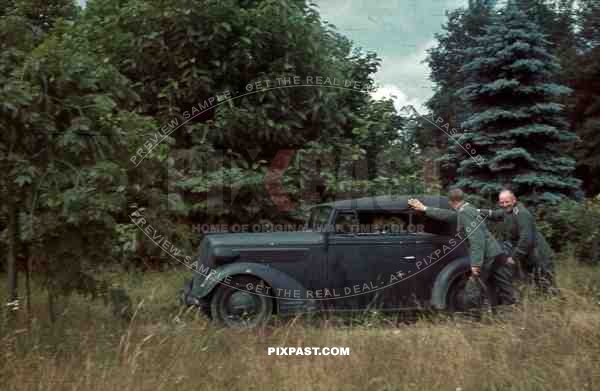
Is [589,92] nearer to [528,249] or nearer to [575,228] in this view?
[575,228]

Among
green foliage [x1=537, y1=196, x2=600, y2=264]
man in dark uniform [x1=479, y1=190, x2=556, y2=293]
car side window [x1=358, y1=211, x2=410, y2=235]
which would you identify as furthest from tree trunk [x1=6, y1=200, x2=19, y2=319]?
green foliage [x1=537, y1=196, x2=600, y2=264]

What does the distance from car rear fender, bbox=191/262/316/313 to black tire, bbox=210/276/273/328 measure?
0.07 metres

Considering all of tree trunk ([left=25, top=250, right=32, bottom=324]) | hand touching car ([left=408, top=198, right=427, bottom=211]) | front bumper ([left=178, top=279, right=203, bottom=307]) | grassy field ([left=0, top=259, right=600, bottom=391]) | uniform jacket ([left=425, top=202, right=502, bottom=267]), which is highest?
hand touching car ([left=408, top=198, right=427, bottom=211])

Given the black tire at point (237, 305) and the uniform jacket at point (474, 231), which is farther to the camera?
the black tire at point (237, 305)

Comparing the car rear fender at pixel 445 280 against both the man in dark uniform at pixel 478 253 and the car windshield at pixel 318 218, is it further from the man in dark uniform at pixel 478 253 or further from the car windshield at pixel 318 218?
the car windshield at pixel 318 218

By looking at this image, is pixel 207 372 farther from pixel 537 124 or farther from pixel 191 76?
pixel 537 124

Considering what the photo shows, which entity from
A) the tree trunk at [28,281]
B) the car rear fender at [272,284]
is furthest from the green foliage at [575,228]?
the tree trunk at [28,281]

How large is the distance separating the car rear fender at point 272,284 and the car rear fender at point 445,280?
1373 millimetres

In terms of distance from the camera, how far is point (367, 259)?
7.02 meters

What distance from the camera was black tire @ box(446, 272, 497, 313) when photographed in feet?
22.7

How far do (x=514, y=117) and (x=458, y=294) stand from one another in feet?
23.1

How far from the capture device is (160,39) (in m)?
9.80

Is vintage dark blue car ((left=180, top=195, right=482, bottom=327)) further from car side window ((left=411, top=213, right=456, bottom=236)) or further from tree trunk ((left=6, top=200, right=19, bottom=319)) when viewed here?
tree trunk ((left=6, top=200, right=19, bottom=319))

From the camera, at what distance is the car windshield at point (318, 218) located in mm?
7176
